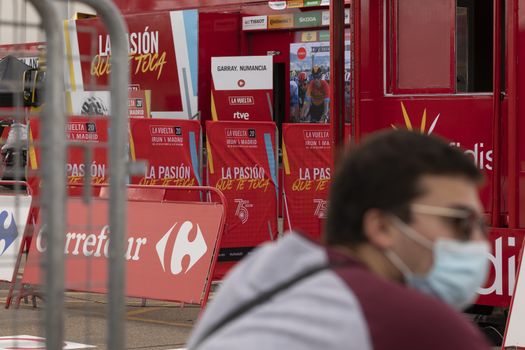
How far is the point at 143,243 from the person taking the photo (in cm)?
941

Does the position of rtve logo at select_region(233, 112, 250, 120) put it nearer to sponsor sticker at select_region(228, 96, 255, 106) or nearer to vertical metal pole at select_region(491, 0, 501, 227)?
sponsor sticker at select_region(228, 96, 255, 106)

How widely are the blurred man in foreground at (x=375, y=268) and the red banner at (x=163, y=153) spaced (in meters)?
10.1

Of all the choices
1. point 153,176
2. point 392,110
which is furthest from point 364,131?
point 153,176


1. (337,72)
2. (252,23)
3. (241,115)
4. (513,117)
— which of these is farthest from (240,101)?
(513,117)

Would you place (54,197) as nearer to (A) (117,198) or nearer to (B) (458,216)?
(A) (117,198)

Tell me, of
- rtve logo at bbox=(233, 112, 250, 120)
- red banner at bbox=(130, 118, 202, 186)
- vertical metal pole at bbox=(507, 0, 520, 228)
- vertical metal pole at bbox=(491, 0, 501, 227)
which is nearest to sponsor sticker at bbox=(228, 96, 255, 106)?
rtve logo at bbox=(233, 112, 250, 120)

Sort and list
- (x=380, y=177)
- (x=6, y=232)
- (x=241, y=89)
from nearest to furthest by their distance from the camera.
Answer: (x=380, y=177) → (x=6, y=232) → (x=241, y=89)

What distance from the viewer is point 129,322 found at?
941cm

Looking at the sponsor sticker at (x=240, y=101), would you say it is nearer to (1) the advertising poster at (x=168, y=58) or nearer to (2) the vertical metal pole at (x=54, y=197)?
(1) the advertising poster at (x=168, y=58)

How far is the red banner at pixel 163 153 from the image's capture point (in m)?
12.2

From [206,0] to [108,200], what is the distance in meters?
13.6

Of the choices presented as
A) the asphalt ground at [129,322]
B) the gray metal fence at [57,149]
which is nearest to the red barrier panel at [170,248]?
the asphalt ground at [129,322]

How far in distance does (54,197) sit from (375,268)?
2.20 m

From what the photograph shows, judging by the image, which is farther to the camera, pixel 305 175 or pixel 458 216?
pixel 305 175
